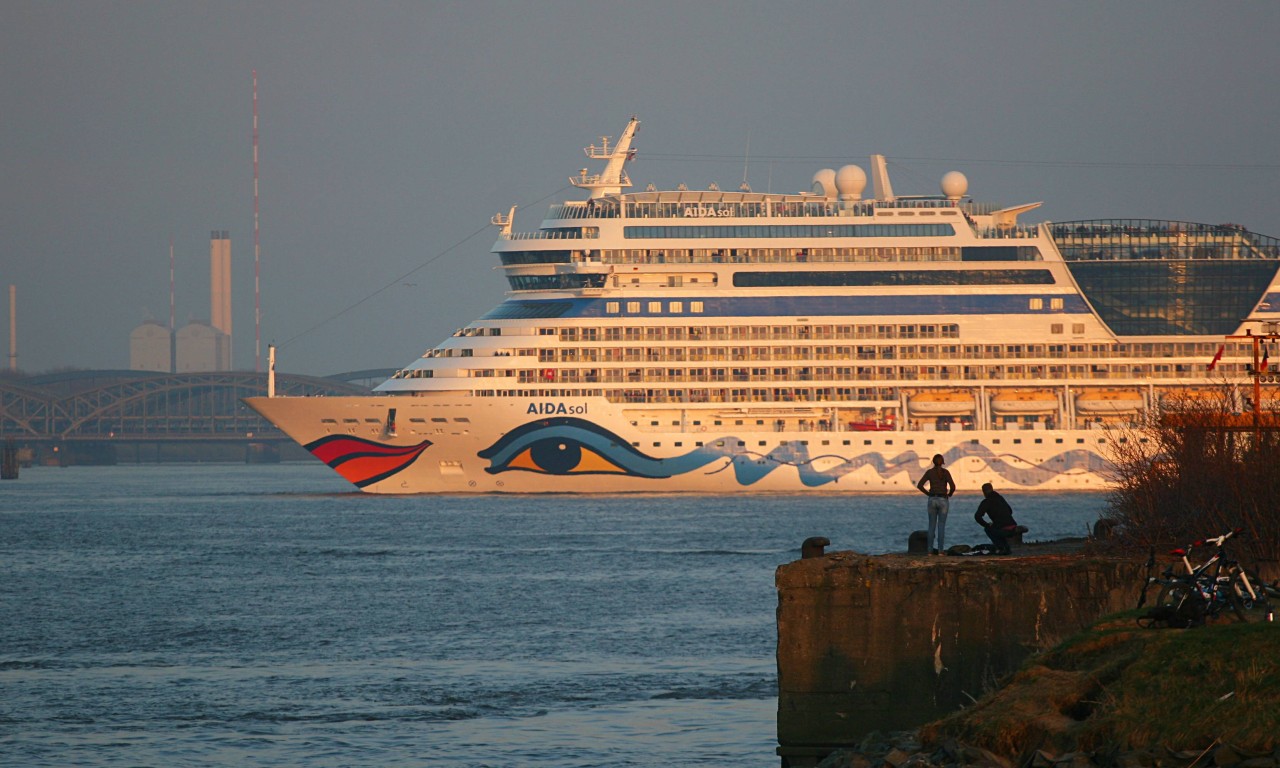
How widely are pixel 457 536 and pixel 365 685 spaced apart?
95.5ft

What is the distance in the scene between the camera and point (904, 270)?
74.9m

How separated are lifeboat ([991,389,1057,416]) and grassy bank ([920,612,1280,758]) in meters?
60.9

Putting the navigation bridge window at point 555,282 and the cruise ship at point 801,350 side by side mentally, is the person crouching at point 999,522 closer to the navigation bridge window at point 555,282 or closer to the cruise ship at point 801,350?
the cruise ship at point 801,350

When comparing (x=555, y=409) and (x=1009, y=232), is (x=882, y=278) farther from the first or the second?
(x=555, y=409)

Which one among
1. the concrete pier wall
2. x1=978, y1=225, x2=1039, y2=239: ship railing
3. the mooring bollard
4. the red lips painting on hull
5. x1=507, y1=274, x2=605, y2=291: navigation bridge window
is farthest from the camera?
x1=978, y1=225, x2=1039, y2=239: ship railing

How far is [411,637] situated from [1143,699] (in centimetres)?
1888

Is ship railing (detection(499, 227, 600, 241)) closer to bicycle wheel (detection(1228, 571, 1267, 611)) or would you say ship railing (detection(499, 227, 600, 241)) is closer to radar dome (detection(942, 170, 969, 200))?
radar dome (detection(942, 170, 969, 200))

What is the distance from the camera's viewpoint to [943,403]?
244 feet

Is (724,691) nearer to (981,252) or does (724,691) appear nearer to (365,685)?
(365,685)

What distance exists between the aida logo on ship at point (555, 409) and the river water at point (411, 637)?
8301 mm

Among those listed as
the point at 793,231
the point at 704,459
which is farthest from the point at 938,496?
the point at 793,231

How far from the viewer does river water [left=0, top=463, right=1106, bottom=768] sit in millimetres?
20859

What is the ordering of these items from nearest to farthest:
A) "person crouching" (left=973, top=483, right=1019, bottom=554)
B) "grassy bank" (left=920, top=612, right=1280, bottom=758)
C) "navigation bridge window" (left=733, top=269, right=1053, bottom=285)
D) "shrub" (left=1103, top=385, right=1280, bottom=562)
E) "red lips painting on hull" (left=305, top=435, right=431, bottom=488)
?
"grassy bank" (left=920, top=612, right=1280, bottom=758) < "shrub" (left=1103, top=385, right=1280, bottom=562) < "person crouching" (left=973, top=483, right=1019, bottom=554) < "red lips painting on hull" (left=305, top=435, right=431, bottom=488) < "navigation bridge window" (left=733, top=269, right=1053, bottom=285)

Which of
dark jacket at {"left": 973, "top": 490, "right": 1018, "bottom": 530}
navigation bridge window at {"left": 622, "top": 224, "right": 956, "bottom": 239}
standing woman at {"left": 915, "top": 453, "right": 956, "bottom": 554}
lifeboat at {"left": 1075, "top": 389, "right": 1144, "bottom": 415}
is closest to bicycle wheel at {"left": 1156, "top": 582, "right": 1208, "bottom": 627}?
dark jacket at {"left": 973, "top": 490, "right": 1018, "bottom": 530}
